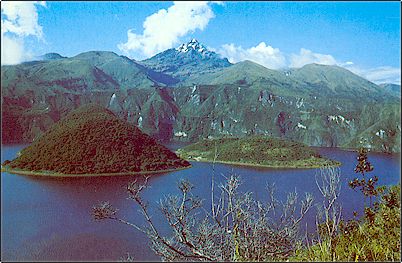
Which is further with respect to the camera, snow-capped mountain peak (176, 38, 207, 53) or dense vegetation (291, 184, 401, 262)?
snow-capped mountain peak (176, 38, 207, 53)

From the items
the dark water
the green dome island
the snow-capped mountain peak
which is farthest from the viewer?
the snow-capped mountain peak

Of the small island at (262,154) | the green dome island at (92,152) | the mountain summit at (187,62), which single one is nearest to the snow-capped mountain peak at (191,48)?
the mountain summit at (187,62)

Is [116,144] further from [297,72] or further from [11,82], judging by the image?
[297,72]

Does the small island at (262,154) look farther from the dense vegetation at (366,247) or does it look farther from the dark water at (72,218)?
the dense vegetation at (366,247)

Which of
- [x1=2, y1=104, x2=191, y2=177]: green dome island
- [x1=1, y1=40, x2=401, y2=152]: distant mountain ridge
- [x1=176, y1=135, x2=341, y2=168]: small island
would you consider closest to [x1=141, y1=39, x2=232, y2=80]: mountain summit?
[x1=1, y1=40, x2=401, y2=152]: distant mountain ridge

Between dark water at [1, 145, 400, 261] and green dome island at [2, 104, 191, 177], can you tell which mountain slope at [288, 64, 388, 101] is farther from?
dark water at [1, 145, 400, 261]

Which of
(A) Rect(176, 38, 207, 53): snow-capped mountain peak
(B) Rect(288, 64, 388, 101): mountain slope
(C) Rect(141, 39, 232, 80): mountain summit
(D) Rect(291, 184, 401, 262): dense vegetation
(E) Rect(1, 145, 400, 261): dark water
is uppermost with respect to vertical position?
(A) Rect(176, 38, 207, 53): snow-capped mountain peak

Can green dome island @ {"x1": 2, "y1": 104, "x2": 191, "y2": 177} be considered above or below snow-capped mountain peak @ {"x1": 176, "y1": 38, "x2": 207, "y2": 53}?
below
